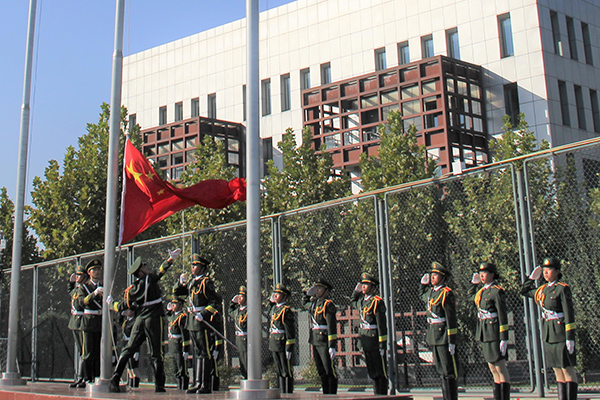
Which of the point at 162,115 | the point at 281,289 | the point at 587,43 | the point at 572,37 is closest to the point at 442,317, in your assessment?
the point at 281,289

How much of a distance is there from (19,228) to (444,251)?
865 cm

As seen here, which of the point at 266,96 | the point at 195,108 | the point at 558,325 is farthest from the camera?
the point at 195,108

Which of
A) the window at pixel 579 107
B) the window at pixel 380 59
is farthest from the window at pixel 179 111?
the window at pixel 579 107

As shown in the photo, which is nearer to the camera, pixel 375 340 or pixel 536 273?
pixel 536 273

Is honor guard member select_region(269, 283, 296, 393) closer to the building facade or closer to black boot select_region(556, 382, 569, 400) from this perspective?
black boot select_region(556, 382, 569, 400)

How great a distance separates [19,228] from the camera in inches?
572

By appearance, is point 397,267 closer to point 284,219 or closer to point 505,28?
point 284,219

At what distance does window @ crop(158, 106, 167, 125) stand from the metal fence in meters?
33.0

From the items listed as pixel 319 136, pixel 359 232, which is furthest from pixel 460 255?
pixel 319 136

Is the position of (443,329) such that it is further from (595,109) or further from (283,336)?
(595,109)

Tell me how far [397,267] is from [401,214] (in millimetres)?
965

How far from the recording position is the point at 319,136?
36.6 metres

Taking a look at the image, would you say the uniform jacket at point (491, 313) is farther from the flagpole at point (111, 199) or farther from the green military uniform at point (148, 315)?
the flagpole at point (111, 199)

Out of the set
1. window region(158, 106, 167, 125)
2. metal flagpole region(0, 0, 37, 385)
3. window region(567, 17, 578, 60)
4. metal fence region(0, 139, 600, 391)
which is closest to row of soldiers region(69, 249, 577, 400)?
metal fence region(0, 139, 600, 391)
